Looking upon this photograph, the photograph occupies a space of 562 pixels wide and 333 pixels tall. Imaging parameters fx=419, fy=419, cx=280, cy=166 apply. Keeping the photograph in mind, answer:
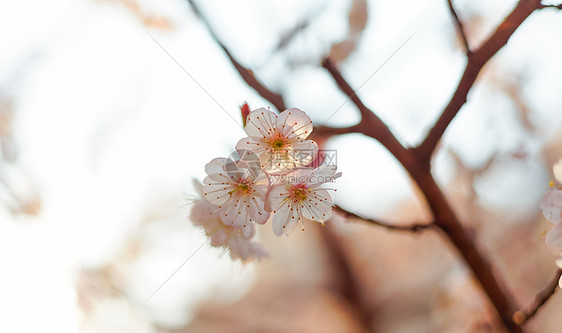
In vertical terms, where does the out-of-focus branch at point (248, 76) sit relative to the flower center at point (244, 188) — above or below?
above

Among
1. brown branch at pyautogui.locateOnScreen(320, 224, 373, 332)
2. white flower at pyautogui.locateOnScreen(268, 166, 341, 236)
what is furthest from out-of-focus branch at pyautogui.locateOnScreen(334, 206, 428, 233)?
brown branch at pyautogui.locateOnScreen(320, 224, 373, 332)

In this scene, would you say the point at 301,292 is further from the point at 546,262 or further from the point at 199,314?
the point at 546,262

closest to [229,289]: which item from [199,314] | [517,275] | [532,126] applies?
[199,314]

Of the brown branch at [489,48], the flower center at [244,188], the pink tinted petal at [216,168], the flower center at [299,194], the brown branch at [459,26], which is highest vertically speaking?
the pink tinted petal at [216,168]

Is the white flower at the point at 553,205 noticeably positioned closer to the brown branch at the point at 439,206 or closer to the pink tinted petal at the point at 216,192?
the brown branch at the point at 439,206

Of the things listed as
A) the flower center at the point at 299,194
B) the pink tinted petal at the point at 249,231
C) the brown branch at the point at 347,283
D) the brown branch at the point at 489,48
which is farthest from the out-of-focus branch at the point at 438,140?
the brown branch at the point at 347,283

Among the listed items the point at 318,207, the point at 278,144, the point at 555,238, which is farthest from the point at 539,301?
the point at 278,144

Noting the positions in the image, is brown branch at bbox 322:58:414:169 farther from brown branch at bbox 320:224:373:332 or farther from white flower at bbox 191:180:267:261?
brown branch at bbox 320:224:373:332
